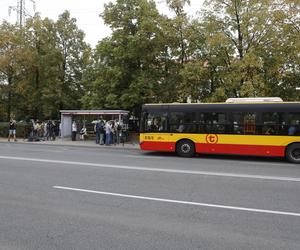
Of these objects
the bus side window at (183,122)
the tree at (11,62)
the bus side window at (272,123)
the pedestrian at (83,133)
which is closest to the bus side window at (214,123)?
the bus side window at (183,122)

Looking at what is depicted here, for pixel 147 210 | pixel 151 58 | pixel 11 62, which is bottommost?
pixel 147 210

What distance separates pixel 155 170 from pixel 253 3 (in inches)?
641

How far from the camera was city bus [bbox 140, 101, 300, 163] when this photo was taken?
17.1m

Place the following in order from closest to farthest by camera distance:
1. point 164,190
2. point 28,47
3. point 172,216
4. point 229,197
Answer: point 172,216
point 229,197
point 164,190
point 28,47

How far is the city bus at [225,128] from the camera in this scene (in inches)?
673

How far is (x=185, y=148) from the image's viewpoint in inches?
744

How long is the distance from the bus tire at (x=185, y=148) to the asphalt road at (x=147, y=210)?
7069 mm

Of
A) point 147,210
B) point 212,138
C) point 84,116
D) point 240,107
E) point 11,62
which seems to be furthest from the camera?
point 11,62

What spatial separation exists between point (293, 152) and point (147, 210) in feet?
38.6

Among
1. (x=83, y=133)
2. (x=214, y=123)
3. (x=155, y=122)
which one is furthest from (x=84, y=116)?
(x=214, y=123)

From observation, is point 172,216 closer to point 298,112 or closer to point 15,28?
point 298,112

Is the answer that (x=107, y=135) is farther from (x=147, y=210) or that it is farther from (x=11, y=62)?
(x=147, y=210)

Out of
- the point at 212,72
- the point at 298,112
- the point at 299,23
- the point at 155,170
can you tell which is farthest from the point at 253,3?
the point at 155,170

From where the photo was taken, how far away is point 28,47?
1469 inches
